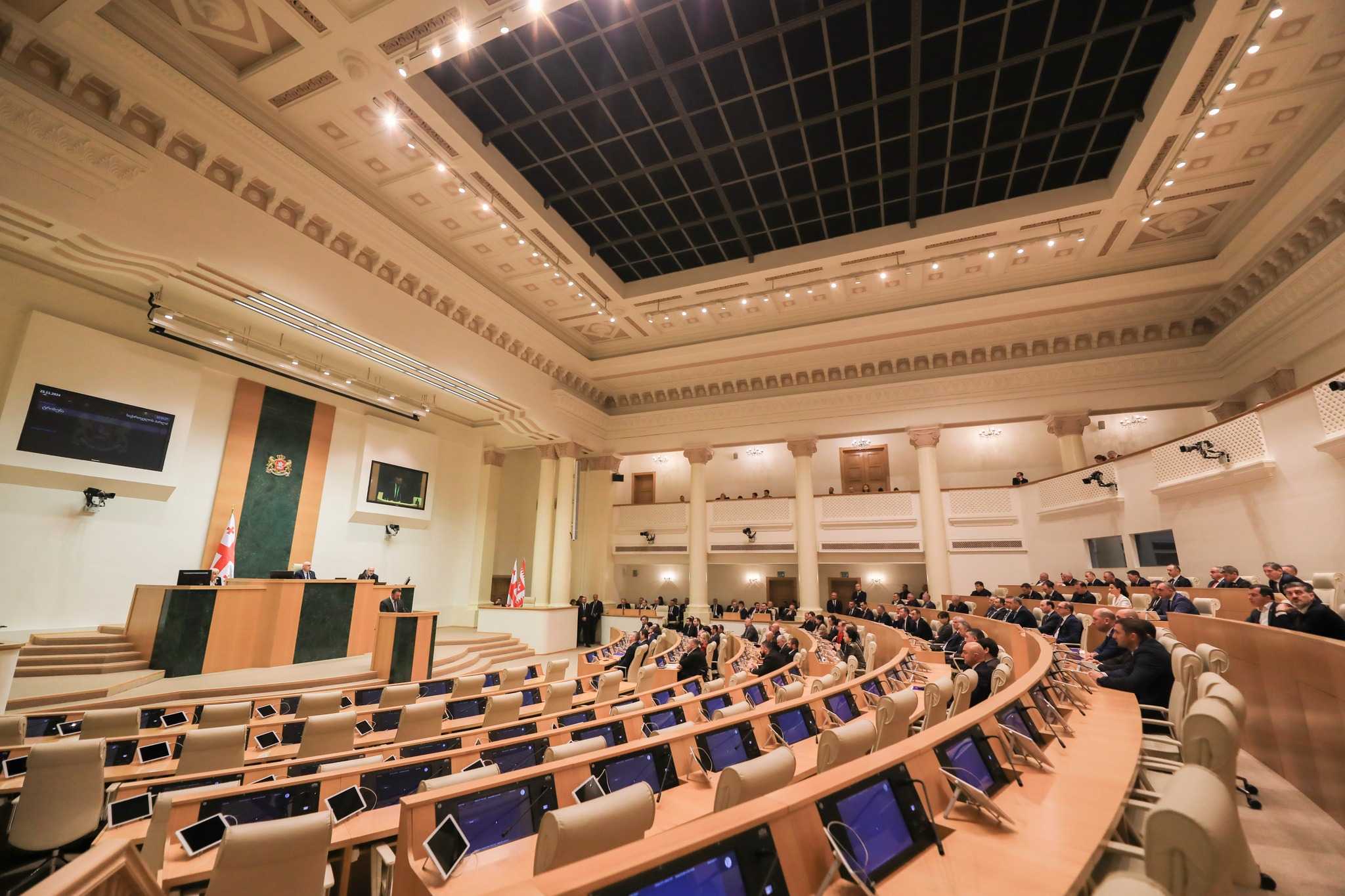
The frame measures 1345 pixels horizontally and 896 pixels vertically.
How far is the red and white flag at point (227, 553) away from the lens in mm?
9914

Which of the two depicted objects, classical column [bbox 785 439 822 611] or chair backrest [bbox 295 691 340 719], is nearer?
chair backrest [bbox 295 691 340 719]

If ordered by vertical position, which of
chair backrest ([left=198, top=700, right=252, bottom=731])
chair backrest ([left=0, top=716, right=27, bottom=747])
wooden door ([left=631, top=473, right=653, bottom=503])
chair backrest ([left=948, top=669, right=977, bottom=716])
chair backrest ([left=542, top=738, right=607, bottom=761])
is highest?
wooden door ([left=631, top=473, right=653, bottom=503])

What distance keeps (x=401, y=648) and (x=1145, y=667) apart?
8.22 m

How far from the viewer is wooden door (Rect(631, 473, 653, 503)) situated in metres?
19.6

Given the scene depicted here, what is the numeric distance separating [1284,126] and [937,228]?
4214 millimetres

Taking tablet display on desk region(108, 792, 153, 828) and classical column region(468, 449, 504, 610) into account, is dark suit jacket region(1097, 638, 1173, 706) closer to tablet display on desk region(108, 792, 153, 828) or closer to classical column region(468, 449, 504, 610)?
tablet display on desk region(108, 792, 153, 828)

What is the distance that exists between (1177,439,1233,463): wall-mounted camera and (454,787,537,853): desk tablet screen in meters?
11.1

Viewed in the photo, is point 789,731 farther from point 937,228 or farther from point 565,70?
point 937,228

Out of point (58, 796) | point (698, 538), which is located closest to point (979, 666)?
point (58, 796)

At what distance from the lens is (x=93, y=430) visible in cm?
874

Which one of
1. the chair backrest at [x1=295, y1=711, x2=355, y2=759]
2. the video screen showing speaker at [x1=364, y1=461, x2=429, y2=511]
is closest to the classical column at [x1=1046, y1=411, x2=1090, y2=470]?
the chair backrest at [x1=295, y1=711, x2=355, y2=759]

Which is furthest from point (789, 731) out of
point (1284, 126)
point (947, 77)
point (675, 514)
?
point (675, 514)

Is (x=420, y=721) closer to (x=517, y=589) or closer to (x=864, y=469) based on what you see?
(x=517, y=589)

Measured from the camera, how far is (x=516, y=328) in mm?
12188
